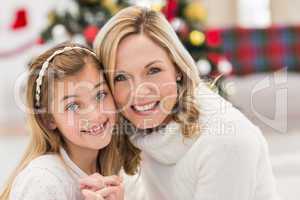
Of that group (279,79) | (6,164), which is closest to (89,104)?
(6,164)

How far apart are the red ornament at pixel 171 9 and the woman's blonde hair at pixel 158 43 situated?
74.4 inches

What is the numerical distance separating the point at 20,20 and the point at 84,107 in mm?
3728

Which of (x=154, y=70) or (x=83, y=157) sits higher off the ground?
(x=154, y=70)

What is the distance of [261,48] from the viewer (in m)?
4.93

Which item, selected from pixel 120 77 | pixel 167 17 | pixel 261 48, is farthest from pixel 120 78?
pixel 261 48

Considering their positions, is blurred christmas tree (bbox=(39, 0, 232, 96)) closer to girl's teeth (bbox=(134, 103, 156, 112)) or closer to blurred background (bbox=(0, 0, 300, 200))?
blurred background (bbox=(0, 0, 300, 200))

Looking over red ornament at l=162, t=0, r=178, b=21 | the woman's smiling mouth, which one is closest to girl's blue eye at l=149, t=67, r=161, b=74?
the woman's smiling mouth

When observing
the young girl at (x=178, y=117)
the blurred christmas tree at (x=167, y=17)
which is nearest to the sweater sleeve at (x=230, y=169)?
the young girl at (x=178, y=117)

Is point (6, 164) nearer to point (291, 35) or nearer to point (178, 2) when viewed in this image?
point (178, 2)

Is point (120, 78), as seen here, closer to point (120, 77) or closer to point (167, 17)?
point (120, 77)

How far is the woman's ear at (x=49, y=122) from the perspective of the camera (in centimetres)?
168

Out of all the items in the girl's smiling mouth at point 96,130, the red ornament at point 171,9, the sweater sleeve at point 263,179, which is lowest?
the sweater sleeve at point 263,179

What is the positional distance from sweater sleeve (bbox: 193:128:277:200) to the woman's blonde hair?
4.3 inches

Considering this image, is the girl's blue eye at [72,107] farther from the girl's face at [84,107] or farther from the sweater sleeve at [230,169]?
the sweater sleeve at [230,169]
